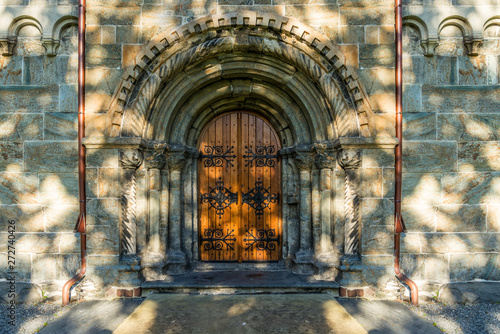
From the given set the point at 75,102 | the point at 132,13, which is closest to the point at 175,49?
the point at 132,13

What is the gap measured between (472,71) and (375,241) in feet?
8.50

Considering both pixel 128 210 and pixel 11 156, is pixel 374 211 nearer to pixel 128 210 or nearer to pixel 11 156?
pixel 128 210

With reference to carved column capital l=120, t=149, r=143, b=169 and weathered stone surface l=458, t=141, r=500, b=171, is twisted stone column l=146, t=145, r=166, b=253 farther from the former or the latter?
weathered stone surface l=458, t=141, r=500, b=171

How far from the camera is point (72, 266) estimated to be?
4113 mm

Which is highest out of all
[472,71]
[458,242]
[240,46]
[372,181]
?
[240,46]

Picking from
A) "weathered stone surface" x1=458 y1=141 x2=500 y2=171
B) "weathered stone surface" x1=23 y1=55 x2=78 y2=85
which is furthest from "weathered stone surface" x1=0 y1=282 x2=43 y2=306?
"weathered stone surface" x1=458 y1=141 x2=500 y2=171

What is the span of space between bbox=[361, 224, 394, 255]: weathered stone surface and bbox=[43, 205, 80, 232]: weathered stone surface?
12.1ft

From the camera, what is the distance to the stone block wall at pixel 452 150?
4.16m

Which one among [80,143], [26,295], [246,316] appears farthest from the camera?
[80,143]

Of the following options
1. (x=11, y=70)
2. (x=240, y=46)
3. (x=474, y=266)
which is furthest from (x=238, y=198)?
(x=11, y=70)

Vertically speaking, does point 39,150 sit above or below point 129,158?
above

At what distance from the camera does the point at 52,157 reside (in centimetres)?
420

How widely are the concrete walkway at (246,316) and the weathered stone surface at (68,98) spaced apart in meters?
2.47

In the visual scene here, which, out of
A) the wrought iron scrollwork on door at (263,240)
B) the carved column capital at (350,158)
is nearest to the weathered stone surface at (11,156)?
the wrought iron scrollwork on door at (263,240)
